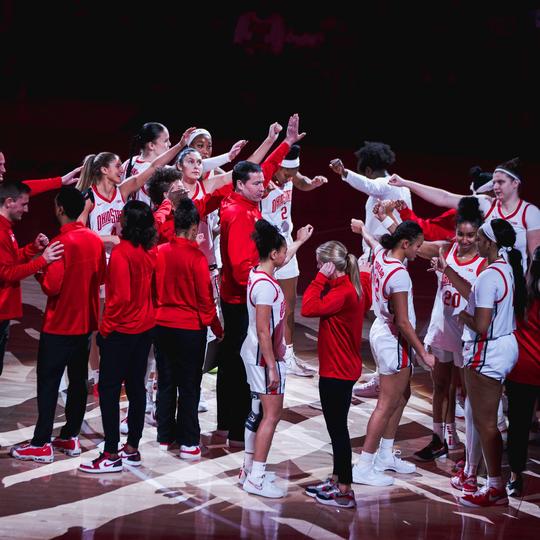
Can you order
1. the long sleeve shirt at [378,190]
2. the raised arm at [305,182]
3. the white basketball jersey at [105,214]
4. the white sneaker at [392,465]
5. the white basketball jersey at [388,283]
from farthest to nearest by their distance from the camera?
the raised arm at [305,182] < the long sleeve shirt at [378,190] < the white basketball jersey at [105,214] < the white sneaker at [392,465] < the white basketball jersey at [388,283]

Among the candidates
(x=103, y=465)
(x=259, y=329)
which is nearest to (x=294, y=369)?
(x=103, y=465)

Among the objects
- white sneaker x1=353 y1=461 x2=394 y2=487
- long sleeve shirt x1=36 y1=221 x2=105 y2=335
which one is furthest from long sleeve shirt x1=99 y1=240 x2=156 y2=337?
white sneaker x1=353 y1=461 x2=394 y2=487

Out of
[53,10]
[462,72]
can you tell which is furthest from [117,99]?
[462,72]

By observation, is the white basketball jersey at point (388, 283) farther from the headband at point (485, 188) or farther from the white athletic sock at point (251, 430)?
the headband at point (485, 188)

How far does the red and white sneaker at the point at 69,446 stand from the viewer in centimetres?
668

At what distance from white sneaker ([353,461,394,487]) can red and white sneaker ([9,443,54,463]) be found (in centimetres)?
197

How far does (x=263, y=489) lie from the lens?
612cm

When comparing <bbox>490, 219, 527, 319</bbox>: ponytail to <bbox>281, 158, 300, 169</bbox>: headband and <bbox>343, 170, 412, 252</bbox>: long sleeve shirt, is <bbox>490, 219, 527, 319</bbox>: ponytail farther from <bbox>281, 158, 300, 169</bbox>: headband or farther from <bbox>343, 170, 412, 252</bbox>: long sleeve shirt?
<bbox>281, 158, 300, 169</bbox>: headband

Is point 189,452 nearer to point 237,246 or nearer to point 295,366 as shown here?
point 237,246

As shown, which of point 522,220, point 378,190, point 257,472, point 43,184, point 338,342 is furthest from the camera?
point 378,190

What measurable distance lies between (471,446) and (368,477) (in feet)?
2.21

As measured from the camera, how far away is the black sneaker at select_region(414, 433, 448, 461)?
6895mm

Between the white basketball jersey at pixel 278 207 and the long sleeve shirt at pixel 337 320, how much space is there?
9.17 ft

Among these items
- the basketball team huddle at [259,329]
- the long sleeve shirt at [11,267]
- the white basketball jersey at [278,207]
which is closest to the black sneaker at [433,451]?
the basketball team huddle at [259,329]
